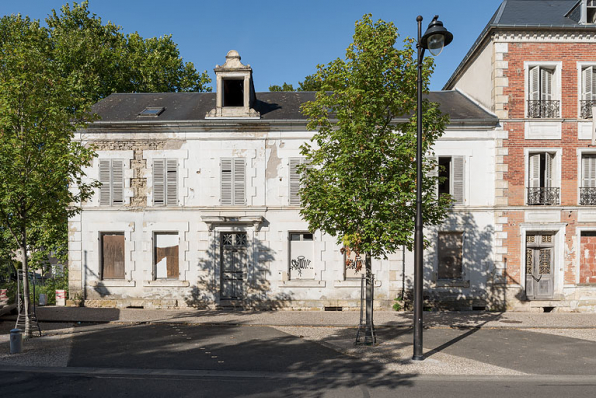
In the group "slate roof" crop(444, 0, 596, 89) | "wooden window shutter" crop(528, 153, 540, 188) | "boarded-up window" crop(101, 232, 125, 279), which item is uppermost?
"slate roof" crop(444, 0, 596, 89)

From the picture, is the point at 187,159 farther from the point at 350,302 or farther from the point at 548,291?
the point at 548,291

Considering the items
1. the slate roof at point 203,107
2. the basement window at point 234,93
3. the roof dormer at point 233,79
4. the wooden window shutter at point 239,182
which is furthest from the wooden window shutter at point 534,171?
the basement window at point 234,93

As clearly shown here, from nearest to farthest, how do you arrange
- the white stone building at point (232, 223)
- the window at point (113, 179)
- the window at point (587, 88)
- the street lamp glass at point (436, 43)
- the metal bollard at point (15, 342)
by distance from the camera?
1. the street lamp glass at point (436, 43)
2. the metal bollard at point (15, 342)
3. the window at point (587, 88)
4. the white stone building at point (232, 223)
5. the window at point (113, 179)

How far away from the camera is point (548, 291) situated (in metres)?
15.3

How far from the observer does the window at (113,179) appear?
52.0 ft

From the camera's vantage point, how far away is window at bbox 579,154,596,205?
→ 1517cm

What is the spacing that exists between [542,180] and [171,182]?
47.0ft

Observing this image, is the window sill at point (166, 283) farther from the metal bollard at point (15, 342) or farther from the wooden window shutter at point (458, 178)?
the wooden window shutter at point (458, 178)

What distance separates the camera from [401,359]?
8.93 meters

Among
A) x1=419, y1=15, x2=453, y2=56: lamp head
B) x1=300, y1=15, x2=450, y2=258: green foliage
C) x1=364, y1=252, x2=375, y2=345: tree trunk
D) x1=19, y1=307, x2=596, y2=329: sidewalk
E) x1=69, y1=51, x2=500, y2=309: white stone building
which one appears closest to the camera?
x1=419, y1=15, x2=453, y2=56: lamp head

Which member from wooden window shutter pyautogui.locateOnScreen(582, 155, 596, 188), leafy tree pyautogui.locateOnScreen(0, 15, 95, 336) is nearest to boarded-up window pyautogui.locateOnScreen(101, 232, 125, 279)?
leafy tree pyautogui.locateOnScreen(0, 15, 95, 336)

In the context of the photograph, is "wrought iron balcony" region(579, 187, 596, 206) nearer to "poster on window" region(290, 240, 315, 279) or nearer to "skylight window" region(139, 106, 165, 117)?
"poster on window" region(290, 240, 315, 279)

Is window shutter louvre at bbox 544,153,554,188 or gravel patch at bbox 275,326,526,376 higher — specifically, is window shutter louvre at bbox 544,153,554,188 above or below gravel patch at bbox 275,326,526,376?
above

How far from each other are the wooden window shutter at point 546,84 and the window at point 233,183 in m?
11.9
